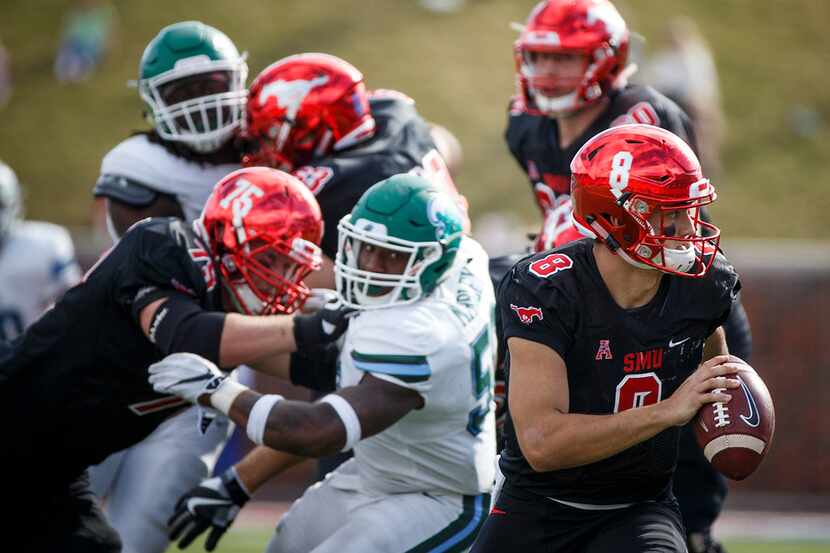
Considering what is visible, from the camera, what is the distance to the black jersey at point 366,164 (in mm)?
4633

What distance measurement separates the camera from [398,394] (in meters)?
3.51

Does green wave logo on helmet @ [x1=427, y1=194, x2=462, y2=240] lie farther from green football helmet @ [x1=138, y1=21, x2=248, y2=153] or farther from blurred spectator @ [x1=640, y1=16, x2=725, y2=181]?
blurred spectator @ [x1=640, y1=16, x2=725, y2=181]

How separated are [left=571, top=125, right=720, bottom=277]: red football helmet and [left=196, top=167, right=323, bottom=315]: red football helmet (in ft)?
3.21

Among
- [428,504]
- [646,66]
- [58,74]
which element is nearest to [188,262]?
[428,504]

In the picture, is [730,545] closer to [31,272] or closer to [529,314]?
[31,272]

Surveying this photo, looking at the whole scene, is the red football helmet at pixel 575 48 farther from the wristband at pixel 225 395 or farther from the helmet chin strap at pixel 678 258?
the wristband at pixel 225 395

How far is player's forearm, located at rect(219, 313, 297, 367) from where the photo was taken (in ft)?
12.7

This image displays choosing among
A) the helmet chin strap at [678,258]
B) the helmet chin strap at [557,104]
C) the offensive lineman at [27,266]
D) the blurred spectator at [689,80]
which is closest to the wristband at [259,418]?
the helmet chin strap at [678,258]

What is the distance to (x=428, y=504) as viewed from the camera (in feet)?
12.1

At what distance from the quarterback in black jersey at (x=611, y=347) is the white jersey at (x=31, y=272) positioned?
364cm

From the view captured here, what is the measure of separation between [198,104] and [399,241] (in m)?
1.50

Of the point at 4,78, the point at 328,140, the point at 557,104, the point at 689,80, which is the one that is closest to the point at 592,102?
the point at 557,104

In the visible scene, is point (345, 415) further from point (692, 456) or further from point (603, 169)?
point (692, 456)

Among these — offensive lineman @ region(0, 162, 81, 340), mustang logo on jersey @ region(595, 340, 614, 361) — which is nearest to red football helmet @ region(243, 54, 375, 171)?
mustang logo on jersey @ region(595, 340, 614, 361)
